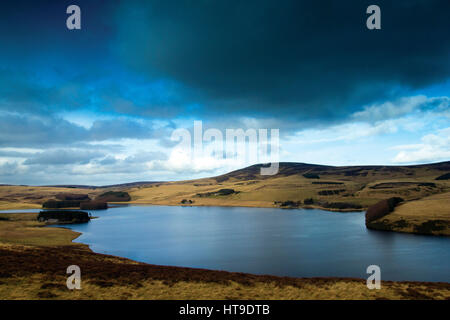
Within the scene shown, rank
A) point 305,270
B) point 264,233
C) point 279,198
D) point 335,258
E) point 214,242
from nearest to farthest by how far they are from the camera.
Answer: point 305,270
point 335,258
point 214,242
point 264,233
point 279,198

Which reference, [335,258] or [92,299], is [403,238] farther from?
[92,299]

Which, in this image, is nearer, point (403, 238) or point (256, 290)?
point (256, 290)

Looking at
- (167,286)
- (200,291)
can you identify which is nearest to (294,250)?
(200,291)

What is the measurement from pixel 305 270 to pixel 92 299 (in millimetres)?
31324

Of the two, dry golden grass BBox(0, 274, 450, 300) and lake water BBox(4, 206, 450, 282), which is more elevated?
dry golden grass BBox(0, 274, 450, 300)

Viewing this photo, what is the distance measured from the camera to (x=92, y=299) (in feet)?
75.5

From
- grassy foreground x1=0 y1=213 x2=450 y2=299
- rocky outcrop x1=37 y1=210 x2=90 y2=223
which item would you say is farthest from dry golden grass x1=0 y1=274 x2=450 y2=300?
rocky outcrop x1=37 y1=210 x2=90 y2=223

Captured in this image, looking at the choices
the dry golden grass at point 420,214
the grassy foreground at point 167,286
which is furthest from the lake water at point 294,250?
the grassy foreground at point 167,286

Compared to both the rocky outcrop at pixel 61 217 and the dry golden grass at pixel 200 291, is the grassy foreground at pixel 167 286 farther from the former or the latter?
the rocky outcrop at pixel 61 217

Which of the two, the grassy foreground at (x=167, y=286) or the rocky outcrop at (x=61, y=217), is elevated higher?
the grassy foreground at (x=167, y=286)

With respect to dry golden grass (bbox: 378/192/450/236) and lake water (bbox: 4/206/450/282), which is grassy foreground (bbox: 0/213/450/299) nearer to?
lake water (bbox: 4/206/450/282)

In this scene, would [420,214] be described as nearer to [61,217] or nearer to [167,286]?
[167,286]

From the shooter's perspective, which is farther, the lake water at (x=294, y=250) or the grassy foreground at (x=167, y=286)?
the lake water at (x=294, y=250)
